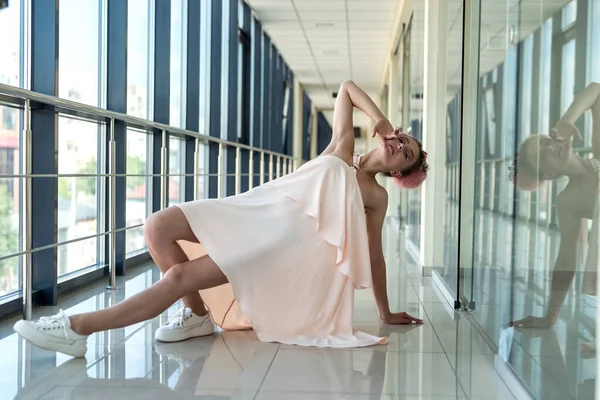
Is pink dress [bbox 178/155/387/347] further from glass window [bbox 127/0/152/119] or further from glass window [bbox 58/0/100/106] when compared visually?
glass window [bbox 127/0/152/119]

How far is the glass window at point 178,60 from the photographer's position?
5.22 metres

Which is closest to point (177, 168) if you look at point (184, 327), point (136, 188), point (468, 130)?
point (136, 188)

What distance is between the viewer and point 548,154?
156 cm

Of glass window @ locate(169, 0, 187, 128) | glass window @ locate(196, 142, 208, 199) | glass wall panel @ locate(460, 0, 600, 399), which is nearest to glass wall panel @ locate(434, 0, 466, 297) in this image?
glass wall panel @ locate(460, 0, 600, 399)

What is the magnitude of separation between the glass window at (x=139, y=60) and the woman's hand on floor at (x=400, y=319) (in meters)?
2.26

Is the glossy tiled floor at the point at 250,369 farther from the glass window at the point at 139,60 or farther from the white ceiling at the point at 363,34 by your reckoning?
the glass window at the point at 139,60

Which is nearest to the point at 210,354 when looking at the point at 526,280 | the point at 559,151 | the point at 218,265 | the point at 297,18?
the point at 218,265

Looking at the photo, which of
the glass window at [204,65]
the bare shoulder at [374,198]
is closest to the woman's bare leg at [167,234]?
the bare shoulder at [374,198]

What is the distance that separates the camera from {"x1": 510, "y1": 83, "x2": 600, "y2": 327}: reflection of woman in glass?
1.25m

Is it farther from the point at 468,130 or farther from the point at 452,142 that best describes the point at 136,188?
the point at 468,130

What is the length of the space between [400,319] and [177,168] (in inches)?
112

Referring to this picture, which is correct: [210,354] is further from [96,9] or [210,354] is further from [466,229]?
[96,9]

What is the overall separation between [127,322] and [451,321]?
1.25 m

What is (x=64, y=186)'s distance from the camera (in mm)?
3258
